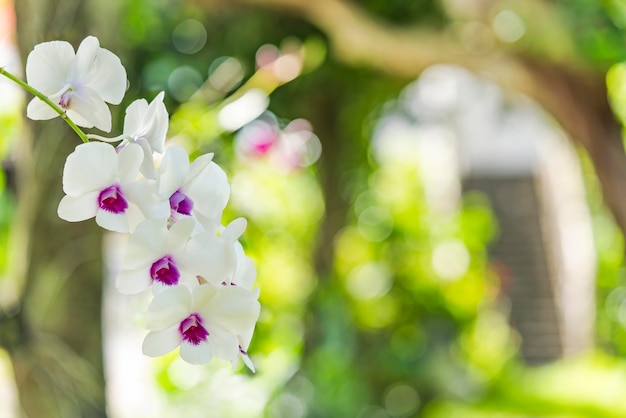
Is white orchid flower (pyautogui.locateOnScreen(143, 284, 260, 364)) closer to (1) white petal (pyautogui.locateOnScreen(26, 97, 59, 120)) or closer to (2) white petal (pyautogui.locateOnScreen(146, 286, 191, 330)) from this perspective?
(2) white petal (pyautogui.locateOnScreen(146, 286, 191, 330))

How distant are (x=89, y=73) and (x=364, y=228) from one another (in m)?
3.04

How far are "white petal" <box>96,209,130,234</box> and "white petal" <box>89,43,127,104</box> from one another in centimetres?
6

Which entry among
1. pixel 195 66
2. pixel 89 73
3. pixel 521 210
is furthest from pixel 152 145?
pixel 521 210

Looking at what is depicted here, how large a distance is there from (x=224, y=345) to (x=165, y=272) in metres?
0.04

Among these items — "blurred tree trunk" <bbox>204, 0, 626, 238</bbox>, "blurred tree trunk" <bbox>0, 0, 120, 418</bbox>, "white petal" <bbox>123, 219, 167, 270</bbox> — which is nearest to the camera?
"white petal" <bbox>123, 219, 167, 270</bbox>

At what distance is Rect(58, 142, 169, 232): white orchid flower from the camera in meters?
0.39

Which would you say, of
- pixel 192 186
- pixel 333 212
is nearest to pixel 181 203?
pixel 192 186

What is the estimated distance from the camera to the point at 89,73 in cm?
42

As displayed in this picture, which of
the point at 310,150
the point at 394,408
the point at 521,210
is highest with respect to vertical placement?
the point at 521,210

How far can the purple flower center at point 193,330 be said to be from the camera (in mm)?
393

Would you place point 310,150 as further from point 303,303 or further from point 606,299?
point 606,299

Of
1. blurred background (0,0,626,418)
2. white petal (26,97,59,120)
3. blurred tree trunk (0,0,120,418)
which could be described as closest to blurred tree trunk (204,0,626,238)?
blurred background (0,0,626,418)

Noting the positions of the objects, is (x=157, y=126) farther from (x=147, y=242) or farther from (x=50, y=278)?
(x=50, y=278)

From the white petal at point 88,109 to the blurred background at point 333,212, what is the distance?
403 millimetres
